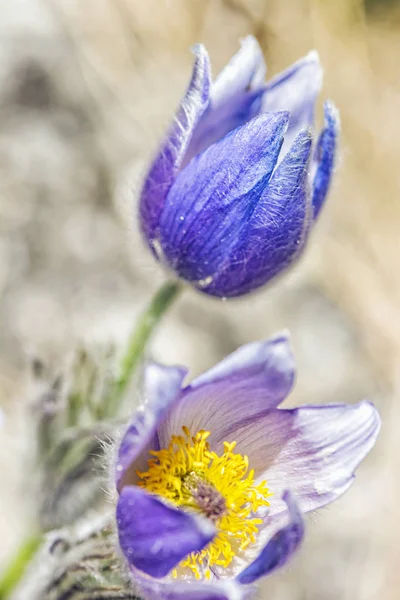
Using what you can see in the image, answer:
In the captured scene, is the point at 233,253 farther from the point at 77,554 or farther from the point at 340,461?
the point at 77,554

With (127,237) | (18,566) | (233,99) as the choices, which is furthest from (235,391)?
(127,237)

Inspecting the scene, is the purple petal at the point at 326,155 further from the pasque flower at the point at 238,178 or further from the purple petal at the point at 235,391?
the purple petal at the point at 235,391

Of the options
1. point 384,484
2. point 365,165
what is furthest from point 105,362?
point 365,165

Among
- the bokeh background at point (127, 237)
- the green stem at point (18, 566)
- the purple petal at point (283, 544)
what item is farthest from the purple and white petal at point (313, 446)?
the bokeh background at point (127, 237)

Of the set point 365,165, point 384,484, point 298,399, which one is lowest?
point 384,484

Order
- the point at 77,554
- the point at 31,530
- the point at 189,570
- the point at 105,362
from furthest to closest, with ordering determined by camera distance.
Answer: the point at 31,530, the point at 105,362, the point at 77,554, the point at 189,570

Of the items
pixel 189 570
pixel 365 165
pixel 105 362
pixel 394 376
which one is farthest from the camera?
pixel 365 165

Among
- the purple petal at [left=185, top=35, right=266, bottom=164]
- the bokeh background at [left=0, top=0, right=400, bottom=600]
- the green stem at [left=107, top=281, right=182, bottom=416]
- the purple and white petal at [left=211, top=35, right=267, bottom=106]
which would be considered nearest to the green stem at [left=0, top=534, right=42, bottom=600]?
the green stem at [left=107, top=281, right=182, bottom=416]
